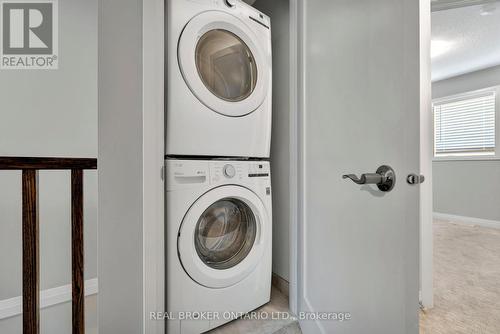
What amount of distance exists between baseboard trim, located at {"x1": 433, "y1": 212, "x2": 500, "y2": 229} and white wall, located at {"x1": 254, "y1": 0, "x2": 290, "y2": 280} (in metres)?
3.78

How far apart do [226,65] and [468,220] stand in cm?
449

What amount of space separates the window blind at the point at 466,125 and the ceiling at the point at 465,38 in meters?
0.50

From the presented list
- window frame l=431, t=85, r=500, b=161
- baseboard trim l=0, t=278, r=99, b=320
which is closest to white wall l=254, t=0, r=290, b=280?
baseboard trim l=0, t=278, r=99, b=320

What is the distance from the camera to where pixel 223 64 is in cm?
134

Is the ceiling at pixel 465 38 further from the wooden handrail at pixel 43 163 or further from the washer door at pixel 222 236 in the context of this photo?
the wooden handrail at pixel 43 163

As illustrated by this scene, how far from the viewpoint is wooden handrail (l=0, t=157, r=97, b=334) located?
909 mm

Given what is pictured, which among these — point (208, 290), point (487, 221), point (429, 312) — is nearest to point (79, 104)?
point (208, 290)

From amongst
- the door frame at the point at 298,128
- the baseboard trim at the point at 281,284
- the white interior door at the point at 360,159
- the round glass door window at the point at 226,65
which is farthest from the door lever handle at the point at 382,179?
the baseboard trim at the point at 281,284

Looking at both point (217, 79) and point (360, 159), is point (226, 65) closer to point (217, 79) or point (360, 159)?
point (217, 79)

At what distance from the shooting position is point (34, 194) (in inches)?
36.4

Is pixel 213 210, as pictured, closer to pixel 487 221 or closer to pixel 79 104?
pixel 79 104

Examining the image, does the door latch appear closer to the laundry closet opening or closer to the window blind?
the laundry closet opening

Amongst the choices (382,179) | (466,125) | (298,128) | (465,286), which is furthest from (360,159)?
(466,125)

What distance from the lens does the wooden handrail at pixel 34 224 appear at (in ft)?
2.98
